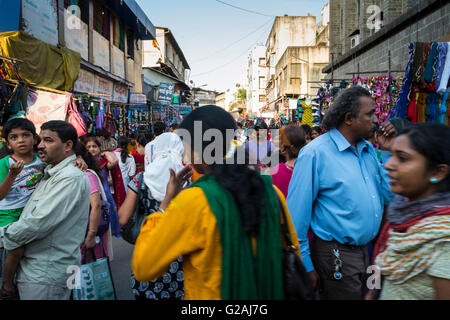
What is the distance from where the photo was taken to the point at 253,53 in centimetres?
6881

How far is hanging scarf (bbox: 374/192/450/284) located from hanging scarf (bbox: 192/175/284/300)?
0.51 m

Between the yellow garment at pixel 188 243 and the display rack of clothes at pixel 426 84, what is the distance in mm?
4067

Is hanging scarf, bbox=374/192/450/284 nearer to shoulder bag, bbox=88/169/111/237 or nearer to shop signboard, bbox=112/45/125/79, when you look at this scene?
shoulder bag, bbox=88/169/111/237

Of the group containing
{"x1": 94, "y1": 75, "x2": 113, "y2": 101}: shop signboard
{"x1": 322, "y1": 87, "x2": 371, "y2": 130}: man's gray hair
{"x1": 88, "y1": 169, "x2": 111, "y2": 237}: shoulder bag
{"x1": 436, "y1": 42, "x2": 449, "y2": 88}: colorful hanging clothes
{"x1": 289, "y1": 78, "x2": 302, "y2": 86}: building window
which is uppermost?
{"x1": 289, "y1": 78, "x2": 302, "y2": 86}: building window

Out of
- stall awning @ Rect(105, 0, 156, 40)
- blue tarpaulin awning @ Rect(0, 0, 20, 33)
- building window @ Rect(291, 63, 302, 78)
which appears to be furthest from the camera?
building window @ Rect(291, 63, 302, 78)

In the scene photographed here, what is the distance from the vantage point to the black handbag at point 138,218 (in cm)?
256

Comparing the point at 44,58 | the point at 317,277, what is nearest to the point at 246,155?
the point at 317,277

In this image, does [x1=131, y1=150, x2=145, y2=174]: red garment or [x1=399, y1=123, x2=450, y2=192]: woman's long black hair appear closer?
[x1=399, y1=123, x2=450, y2=192]: woman's long black hair

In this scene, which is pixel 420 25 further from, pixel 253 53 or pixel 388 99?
pixel 253 53

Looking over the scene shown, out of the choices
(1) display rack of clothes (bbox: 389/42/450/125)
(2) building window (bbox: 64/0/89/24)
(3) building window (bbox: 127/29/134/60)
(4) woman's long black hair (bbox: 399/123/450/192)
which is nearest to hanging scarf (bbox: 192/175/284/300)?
(4) woman's long black hair (bbox: 399/123/450/192)

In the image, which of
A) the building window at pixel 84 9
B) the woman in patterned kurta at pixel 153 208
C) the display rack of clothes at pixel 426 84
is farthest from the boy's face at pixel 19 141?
the building window at pixel 84 9

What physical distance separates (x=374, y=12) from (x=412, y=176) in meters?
11.8

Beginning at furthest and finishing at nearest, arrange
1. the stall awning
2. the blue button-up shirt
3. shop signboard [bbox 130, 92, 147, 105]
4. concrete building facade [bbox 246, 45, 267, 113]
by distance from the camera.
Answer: concrete building facade [bbox 246, 45, 267, 113], shop signboard [bbox 130, 92, 147, 105], the stall awning, the blue button-up shirt

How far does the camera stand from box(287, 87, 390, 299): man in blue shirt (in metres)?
2.20
